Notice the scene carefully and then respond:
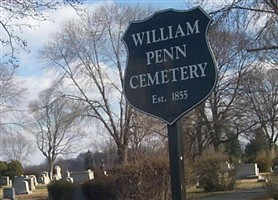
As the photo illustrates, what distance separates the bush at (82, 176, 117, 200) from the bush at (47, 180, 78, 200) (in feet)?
3.09

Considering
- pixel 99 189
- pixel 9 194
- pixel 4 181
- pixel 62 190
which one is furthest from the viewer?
pixel 4 181

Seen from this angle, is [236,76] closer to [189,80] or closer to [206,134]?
[206,134]

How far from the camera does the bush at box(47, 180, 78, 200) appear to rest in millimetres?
28719

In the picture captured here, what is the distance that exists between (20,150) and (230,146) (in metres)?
47.1

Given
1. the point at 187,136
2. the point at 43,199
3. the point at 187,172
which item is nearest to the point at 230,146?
the point at 187,136

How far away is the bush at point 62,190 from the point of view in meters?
28.7

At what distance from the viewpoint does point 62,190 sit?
2898 centimetres

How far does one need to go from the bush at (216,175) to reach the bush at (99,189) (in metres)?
4.75

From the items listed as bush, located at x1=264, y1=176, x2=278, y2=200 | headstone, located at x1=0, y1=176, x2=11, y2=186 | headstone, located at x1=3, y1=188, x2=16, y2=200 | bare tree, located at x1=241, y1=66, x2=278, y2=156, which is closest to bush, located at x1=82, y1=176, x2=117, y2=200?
bush, located at x1=264, y1=176, x2=278, y2=200

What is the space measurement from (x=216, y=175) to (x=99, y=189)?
20.9 ft

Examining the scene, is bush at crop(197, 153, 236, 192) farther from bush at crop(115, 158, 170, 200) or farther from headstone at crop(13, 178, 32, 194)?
headstone at crop(13, 178, 32, 194)

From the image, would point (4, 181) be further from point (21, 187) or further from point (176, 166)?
point (176, 166)

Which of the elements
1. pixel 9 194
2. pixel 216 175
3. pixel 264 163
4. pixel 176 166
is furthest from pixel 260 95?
pixel 176 166

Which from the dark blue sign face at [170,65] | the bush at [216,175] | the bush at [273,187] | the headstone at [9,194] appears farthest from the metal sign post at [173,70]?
the headstone at [9,194]
